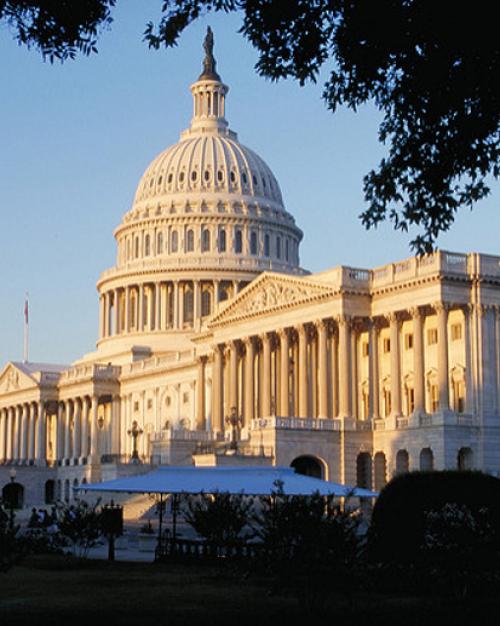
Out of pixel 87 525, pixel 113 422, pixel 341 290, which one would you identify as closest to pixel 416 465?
pixel 341 290

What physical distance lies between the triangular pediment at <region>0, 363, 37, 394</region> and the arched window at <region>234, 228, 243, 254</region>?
2916cm

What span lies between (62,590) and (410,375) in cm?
6151

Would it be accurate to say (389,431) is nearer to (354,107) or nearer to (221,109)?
(354,107)

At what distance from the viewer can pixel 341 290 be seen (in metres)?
93.2

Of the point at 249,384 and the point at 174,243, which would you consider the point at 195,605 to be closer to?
the point at 249,384

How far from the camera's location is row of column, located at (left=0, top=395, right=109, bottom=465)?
143 m

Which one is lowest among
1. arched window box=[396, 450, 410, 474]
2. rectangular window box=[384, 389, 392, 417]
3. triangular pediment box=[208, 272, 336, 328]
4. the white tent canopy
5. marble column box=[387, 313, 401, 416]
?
the white tent canopy

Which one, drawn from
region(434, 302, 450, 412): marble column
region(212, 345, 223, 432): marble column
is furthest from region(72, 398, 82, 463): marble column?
region(434, 302, 450, 412): marble column

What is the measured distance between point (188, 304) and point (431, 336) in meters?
63.1

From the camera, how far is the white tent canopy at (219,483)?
48.0 m

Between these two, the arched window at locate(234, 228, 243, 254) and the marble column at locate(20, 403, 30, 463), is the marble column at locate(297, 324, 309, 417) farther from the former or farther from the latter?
the marble column at locate(20, 403, 30, 463)

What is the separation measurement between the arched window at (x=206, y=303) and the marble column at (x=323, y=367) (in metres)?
54.0

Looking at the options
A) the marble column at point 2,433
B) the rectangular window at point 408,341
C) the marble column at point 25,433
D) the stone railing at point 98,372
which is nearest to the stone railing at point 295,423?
the rectangular window at point 408,341

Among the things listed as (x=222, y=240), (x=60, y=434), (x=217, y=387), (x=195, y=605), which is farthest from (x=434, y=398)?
(x=60, y=434)
